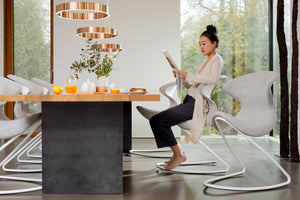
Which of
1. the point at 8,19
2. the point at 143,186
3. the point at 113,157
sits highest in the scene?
the point at 8,19

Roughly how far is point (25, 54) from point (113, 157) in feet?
16.0

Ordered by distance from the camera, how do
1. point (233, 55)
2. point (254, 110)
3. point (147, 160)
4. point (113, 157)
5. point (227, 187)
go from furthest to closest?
point (233, 55)
point (147, 160)
point (254, 110)
point (227, 187)
point (113, 157)

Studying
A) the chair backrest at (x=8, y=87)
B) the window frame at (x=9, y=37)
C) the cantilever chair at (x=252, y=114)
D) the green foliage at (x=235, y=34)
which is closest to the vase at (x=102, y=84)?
the chair backrest at (x=8, y=87)

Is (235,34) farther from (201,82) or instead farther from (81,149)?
(81,149)

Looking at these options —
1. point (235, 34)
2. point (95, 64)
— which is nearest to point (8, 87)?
point (95, 64)

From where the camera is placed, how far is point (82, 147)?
2867 millimetres

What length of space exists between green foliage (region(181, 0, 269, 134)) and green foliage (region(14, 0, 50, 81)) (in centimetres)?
265

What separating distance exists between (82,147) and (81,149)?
0.02 meters

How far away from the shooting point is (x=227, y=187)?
10.0 ft

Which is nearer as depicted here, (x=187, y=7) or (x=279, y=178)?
(x=279, y=178)

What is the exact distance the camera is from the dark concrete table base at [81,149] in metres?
2.86

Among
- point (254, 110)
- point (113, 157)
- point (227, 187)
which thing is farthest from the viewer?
point (254, 110)

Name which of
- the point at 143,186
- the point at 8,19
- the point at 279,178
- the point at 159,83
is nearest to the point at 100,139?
the point at 143,186

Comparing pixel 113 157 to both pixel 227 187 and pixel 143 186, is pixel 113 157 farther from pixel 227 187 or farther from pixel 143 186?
pixel 227 187
